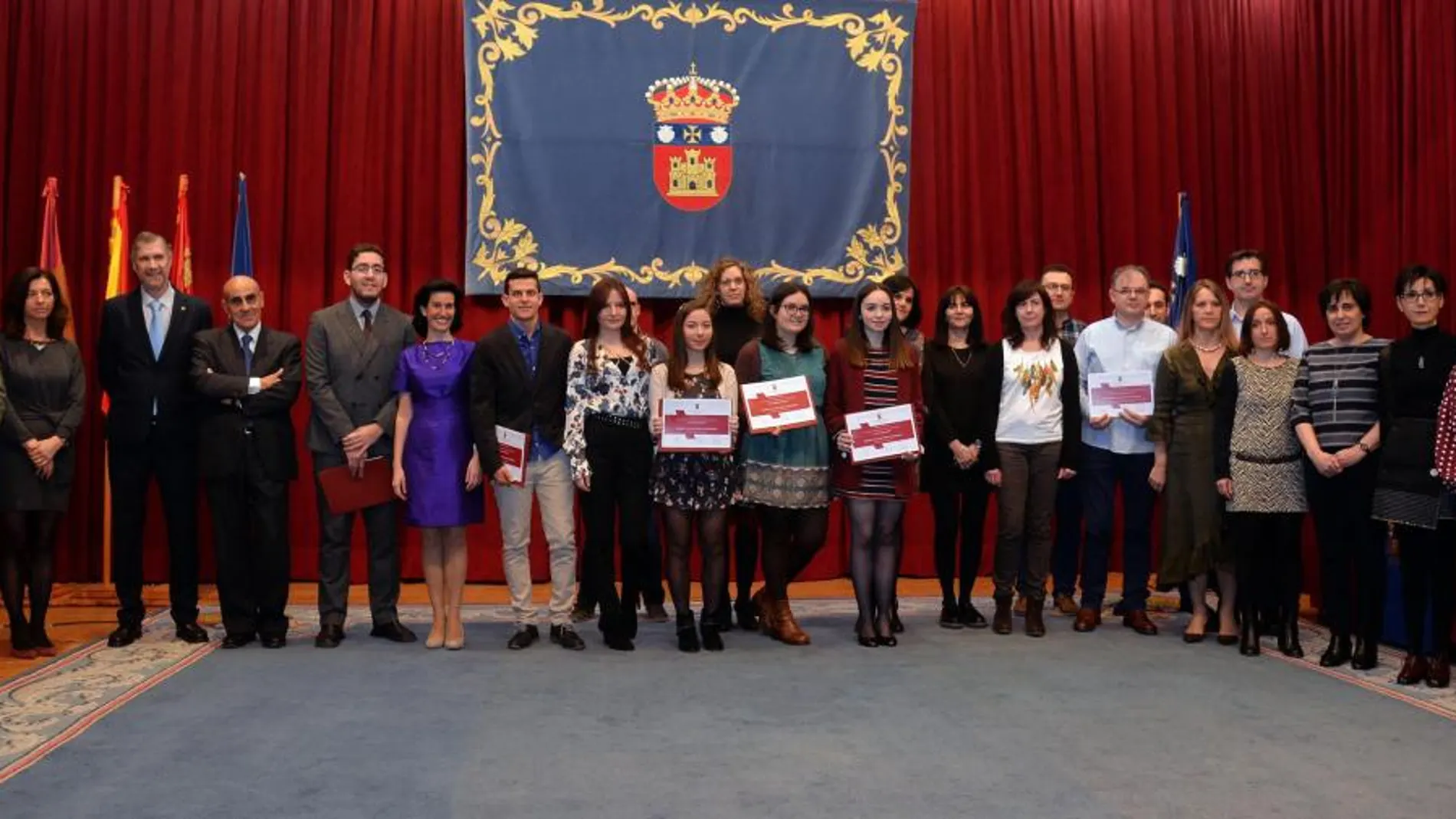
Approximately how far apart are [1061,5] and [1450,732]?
4.85 m

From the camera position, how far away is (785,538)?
4957mm

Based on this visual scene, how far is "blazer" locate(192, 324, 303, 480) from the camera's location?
15.8 feet

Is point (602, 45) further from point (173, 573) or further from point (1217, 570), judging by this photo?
point (1217, 570)

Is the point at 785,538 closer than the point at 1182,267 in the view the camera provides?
Yes

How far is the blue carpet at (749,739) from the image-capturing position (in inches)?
116

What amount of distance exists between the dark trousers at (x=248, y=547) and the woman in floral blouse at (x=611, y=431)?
120cm

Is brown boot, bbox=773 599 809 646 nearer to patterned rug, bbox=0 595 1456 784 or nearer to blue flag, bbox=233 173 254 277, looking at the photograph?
patterned rug, bbox=0 595 1456 784

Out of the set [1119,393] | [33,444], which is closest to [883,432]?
[1119,393]

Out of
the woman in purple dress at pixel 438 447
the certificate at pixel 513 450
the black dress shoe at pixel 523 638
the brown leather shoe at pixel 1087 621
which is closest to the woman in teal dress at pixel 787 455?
the certificate at pixel 513 450

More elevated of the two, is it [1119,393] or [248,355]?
[248,355]

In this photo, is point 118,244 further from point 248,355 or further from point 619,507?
point 619,507

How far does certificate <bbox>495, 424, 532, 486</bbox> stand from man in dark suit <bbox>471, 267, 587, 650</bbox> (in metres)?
0.02

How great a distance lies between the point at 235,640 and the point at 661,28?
3855 mm

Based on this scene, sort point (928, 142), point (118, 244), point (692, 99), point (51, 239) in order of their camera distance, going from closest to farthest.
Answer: point (51, 239)
point (118, 244)
point (692, 99)
point (928, 142)
